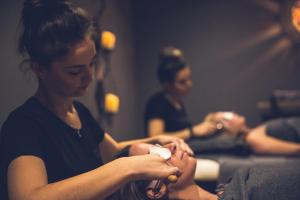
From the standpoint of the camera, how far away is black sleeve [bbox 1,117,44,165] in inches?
46.3

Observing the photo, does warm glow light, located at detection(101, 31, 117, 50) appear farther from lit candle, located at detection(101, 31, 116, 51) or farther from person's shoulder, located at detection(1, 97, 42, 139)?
person's shoulder, located at detection(1, 97, 42, 139)

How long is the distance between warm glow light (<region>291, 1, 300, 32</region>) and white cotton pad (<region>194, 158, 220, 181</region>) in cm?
229

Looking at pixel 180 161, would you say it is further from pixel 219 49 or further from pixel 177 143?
pixel 219 49

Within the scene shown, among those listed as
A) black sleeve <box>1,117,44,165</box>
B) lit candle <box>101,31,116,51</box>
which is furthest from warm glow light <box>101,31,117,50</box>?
black sleeve <box>1,117,44,165</box>

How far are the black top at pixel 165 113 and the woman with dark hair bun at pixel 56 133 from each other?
1362mm

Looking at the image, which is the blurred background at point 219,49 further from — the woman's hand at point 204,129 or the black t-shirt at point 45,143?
A: the black t-shirt at point 45,143

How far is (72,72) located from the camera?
1377 mm

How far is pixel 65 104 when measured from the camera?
1518 mm

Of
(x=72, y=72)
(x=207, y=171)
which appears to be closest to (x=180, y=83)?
(x=207, y=171)

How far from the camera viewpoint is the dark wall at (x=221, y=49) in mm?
4266

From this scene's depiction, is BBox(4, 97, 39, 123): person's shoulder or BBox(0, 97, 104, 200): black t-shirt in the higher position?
BBox(4, 97, 39, 123): person's shoulder

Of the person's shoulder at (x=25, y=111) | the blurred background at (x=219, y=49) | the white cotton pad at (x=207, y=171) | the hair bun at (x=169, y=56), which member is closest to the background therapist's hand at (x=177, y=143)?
the person's shoulder at (x=25, y=111)

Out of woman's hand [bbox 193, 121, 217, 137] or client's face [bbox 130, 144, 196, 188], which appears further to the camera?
woman's hand [bbox 193, 121, 217, 137]

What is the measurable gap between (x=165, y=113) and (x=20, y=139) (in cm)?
182
